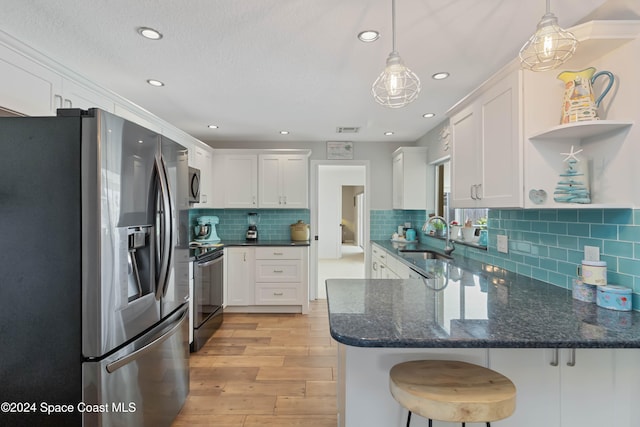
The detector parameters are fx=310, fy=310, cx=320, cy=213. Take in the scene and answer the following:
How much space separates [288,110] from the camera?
10.4 feet

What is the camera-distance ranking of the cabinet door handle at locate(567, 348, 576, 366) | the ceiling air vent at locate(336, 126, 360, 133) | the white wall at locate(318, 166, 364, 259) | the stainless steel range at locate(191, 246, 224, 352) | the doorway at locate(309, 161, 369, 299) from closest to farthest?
the cabinet door handle at locate(567, 348, 576, 366) < the stainless steel range at locate(191, 246, 224, 352) < the ceiling air vent at locate(336, 126, 360, 133) < the doorway at locate(309, 161, 369, 299) < the white wall at locate(318, 166, 364, 259)

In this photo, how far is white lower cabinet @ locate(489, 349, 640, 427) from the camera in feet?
3.96

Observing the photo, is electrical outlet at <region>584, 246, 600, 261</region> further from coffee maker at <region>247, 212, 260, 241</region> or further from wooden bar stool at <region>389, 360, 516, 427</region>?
coffee maker at <region>247, 212, 260, 241</region>

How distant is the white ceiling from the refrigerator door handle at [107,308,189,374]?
171 cm

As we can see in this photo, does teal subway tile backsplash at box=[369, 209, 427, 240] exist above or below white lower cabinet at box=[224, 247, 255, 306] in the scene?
above

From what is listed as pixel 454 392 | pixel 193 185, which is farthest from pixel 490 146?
pixel 193 185

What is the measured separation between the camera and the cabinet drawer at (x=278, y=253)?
4016 mm

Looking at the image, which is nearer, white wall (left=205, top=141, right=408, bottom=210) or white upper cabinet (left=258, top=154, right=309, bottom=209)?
white upper cabinet (left=258, top=154, right=309, bottom=209)

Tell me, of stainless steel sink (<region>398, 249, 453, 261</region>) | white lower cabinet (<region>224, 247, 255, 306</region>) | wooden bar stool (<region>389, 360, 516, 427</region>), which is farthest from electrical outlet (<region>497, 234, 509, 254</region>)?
white lower cabinet (<region>224, 247, 255, 306</region>)

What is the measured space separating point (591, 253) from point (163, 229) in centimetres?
226

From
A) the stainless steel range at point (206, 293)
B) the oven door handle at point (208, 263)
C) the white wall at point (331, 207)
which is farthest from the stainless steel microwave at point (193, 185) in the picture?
A: the white wall at point (331, 207)

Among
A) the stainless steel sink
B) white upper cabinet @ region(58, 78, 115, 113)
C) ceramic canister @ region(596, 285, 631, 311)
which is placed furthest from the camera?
the stainless steel sink

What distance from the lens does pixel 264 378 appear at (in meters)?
2.45

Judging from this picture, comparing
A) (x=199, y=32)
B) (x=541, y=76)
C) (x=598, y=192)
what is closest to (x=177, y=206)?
(x=199, y=32)
